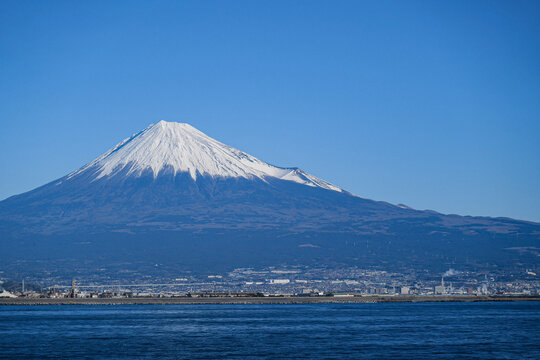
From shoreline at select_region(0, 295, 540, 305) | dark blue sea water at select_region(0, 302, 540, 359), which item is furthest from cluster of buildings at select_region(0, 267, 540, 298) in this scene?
dark blue sea water at select_region(0, 302, 540, 359)

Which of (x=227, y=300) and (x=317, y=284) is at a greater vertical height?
(x=317, y=284)

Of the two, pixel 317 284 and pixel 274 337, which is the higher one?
pixel 317 284

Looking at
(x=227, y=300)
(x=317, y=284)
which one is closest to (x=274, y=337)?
(x=227, y=300)

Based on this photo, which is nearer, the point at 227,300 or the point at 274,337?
the point at 274,337

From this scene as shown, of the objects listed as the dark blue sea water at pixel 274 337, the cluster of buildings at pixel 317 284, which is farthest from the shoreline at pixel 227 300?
the dark blue sea water at pixel 274 337

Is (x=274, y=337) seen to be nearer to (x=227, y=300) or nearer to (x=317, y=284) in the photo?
(x=227, y=300)

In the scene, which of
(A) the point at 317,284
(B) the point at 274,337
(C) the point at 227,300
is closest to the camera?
(B) the point at 274,337

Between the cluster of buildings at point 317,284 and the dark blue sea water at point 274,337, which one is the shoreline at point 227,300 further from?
the dark blue sea water at point 274,337

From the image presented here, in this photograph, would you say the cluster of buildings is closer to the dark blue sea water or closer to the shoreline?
the shoreline

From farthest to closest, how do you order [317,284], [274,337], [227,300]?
[317,284]
[227,300]
[274,337]

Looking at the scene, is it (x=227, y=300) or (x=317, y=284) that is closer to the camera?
(x=227, y=300)
